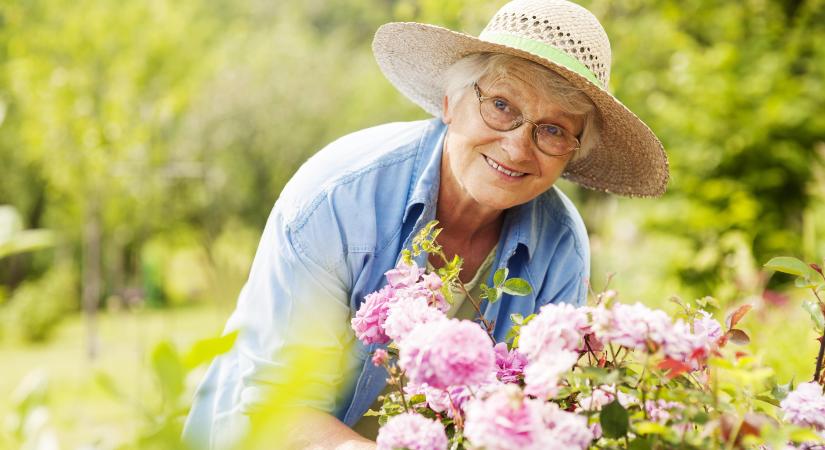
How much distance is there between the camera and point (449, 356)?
109 centimetres

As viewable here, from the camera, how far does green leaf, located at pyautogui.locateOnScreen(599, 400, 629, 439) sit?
112 cm

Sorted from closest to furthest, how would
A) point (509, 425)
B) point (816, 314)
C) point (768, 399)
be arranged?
point (509, 425) → point (768, 399) → point (816, 314)

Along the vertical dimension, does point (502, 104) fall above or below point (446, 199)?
above

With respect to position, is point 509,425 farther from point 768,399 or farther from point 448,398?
point 768,399

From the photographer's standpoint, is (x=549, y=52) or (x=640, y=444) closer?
(x=640, y=444)

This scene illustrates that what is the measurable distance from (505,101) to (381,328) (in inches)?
27.8

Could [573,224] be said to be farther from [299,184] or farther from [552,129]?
[299,184]

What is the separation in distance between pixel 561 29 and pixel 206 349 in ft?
4.95

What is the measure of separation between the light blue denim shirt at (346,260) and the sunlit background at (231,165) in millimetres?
287

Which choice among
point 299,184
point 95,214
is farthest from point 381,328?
point 95,214

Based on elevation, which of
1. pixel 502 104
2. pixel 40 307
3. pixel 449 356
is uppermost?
pixel 502 104

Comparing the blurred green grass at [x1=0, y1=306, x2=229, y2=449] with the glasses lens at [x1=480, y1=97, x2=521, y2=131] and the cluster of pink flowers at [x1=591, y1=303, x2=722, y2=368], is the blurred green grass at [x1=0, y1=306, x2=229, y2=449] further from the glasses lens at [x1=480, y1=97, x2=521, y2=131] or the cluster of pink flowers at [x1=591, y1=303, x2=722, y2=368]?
the cluster of pink flowers at [x1=591, y1=303, x2=722, y2=368]

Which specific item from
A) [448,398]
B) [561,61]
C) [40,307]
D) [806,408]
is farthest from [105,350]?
[806,408]

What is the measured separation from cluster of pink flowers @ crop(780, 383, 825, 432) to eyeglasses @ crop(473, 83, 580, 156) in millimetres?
833
